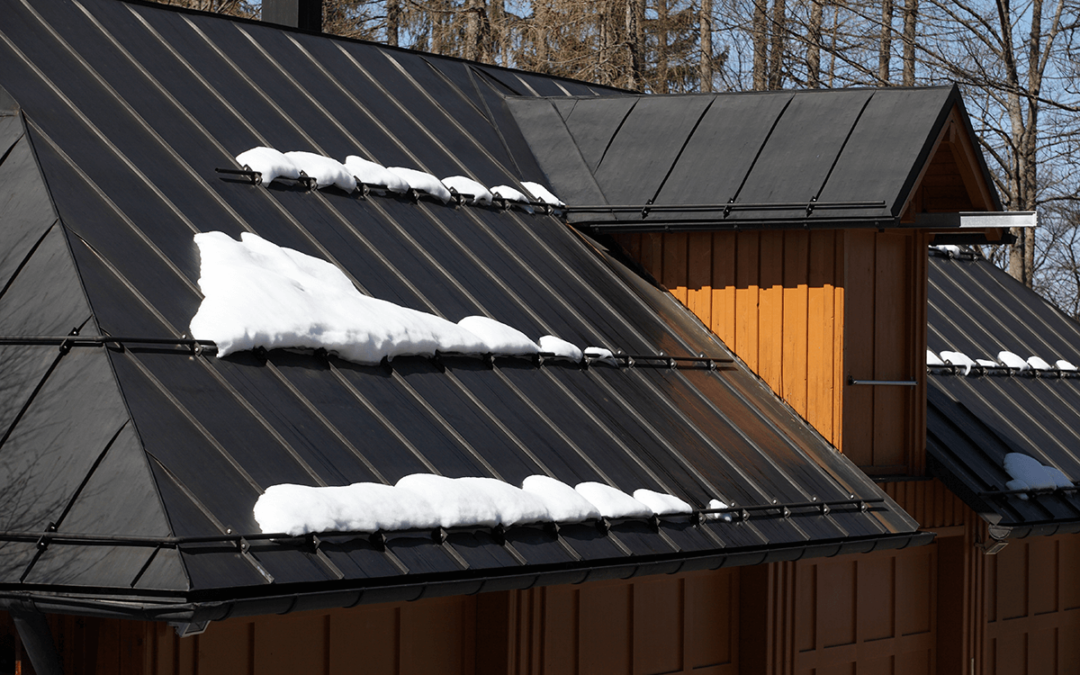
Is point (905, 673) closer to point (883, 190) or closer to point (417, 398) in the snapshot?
point (883, 190)

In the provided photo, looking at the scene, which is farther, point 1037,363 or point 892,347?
point 1037,363

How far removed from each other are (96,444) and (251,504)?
2.19ft

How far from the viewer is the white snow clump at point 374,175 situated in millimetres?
9406

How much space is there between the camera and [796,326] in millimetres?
10469

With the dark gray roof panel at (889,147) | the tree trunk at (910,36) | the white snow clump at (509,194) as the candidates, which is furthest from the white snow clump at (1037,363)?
the tree trunk at (910,36)

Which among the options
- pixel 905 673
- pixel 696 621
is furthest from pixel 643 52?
pixel 696 621

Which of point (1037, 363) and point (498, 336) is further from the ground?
point (498, 336)

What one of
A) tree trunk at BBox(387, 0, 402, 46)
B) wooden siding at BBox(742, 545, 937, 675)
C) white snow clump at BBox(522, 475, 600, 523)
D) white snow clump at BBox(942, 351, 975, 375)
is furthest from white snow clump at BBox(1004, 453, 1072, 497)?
tree trunk at BBox(387, 0, 402, 46)

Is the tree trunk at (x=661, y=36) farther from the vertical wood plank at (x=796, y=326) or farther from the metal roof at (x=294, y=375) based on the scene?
the vertical wood plank at (x=796, y=326)

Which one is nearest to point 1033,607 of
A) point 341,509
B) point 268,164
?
point 268,164

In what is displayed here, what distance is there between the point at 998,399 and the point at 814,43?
982 cm

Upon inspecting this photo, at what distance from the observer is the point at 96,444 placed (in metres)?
5.76

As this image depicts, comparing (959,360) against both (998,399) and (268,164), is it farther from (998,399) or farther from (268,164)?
(268,164)

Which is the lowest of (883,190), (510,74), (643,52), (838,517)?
(838,517)
